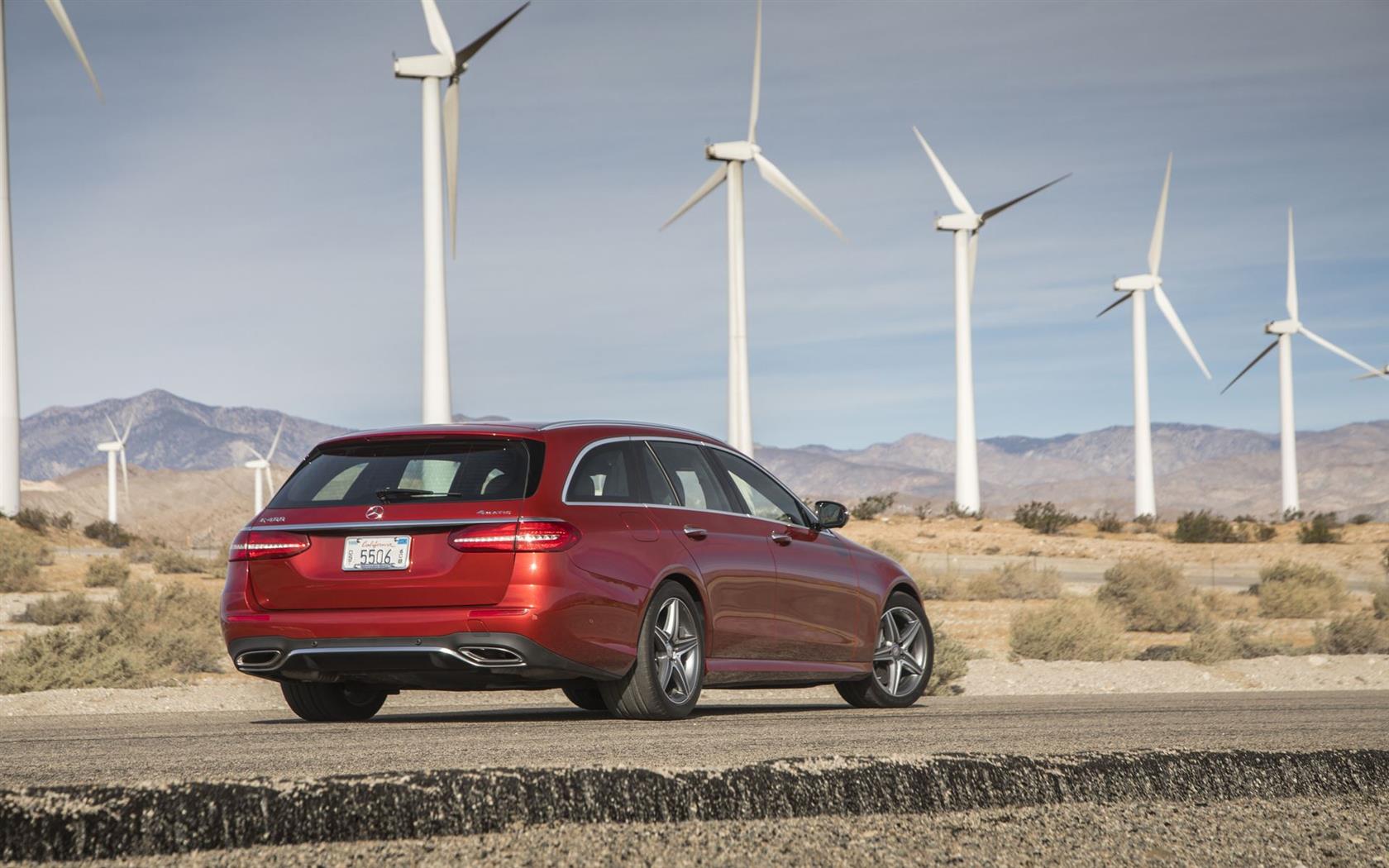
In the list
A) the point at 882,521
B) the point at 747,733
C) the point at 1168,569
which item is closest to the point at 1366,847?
the point at 747,733

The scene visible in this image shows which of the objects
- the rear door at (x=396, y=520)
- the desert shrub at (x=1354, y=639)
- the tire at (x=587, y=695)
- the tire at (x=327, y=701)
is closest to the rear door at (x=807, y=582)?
the tire at (x=587, y=695)

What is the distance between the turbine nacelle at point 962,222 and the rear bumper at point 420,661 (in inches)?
2176

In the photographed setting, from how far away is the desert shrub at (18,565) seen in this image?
33.4m

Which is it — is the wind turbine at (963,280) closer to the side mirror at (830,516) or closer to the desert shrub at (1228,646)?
the desert shrub at (1228,646)

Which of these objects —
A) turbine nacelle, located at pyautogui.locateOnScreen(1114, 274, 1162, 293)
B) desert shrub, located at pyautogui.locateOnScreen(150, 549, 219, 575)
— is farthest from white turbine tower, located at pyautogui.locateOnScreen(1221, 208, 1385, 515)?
desert shrub, located at pyautogui.locateOnScreen(150, 549, 219, 575)

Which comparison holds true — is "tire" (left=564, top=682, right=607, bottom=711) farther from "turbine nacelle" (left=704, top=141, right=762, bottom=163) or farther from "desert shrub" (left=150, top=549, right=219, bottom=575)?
"turbine nacelle" (left=704, top=141, right=762, bottom=163)

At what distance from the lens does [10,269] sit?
4156 centimetres

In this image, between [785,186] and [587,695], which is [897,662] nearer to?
[587,695]

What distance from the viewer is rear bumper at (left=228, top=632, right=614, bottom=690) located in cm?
862

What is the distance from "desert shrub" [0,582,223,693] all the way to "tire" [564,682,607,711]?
839 centimetres

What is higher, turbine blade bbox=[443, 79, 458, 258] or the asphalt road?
turbine blade bbox=[443, 79, 458, 258]

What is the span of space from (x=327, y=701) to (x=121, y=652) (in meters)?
9.03

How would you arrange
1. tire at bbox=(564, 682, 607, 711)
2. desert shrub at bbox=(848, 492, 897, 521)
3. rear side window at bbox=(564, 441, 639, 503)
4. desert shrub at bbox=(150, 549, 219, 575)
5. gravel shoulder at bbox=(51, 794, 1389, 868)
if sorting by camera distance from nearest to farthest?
gravel shoulder at bbox=(51, 794, 1389, 868), rear side window at bbox=(564, 441, 639, 503), tire at bbox=(564, 682, 607, 711), desert shrub at bbox=(150, 549, 219, 575), desert shrub at bbox=(848, 492, 897, 521)

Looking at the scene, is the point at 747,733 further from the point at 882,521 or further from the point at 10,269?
the point at 882,521
